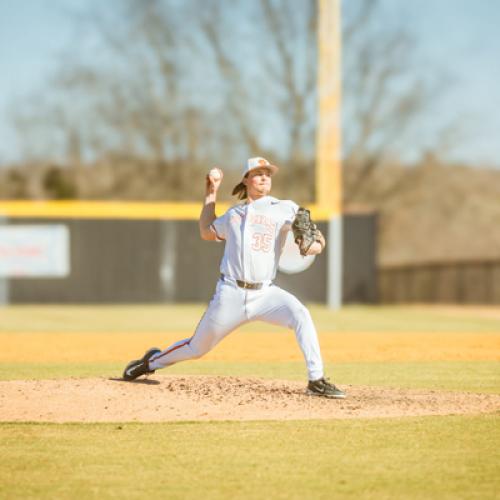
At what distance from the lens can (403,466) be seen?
471cm

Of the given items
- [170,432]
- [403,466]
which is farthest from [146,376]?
[403,466]

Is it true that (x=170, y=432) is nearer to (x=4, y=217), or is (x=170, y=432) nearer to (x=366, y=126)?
(x=4, y=217)

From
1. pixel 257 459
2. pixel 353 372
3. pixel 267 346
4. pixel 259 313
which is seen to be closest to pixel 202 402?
pixel 259 313

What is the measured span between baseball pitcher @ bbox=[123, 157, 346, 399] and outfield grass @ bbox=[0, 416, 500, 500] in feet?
3.13

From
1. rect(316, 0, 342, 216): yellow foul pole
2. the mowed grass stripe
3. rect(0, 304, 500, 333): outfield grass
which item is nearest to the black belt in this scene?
the mowed grass stripe

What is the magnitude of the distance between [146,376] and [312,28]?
91.1ft

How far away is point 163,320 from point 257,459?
42.9ft

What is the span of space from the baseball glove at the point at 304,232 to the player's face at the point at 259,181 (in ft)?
0.98

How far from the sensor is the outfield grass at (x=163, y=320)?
15.8 m

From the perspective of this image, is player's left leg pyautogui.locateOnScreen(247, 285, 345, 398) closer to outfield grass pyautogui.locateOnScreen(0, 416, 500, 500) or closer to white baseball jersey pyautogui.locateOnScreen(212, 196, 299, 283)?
white baseball jersey pyautogui.locateOnScreen(212, 196, 299, 283)

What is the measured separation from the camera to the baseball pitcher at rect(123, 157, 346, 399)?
6.64 meters

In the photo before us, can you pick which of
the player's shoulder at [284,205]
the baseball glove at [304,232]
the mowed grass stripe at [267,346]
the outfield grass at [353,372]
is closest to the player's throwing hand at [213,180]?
the player's shoulder at [284,205]

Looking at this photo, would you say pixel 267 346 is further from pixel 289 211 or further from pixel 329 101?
pixel 329 101

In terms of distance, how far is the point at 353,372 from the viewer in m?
9.02
